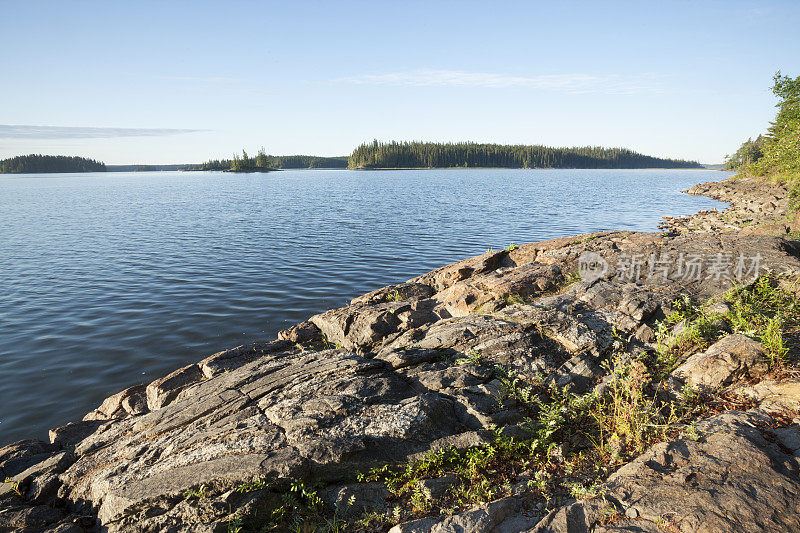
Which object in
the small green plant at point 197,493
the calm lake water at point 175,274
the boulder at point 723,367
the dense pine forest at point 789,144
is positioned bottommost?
the calm lake water at point 175,274

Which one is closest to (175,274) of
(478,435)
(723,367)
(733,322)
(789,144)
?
(478,435)

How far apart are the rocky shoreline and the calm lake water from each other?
331 centimetres

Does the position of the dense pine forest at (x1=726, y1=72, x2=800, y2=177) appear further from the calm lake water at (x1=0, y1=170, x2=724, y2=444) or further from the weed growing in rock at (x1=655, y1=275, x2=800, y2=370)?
the weed growing in rock at (x1=655, y1=275, x2=800, y2=370)

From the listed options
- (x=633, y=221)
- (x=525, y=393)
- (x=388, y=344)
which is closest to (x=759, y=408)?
(x=525, y=393)

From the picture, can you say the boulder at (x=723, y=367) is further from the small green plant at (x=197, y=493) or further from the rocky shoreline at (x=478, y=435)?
the small green plant at (x=197, y=493)

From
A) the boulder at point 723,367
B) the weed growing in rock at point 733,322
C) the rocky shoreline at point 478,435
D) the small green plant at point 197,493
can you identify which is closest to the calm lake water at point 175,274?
the rocky shoreline at point 478,435

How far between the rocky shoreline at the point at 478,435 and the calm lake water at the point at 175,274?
3.31 meters

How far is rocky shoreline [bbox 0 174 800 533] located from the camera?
5738mm

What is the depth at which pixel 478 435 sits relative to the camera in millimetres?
7281

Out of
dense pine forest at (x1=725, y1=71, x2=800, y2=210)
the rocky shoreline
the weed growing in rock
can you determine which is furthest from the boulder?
dense pine forest at (x1=725, y1=71, x2=800, y2=210)

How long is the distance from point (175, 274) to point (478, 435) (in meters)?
23.5

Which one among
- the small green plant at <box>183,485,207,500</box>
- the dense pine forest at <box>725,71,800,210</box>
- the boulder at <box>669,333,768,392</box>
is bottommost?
the small green plant at <box>183,485,207,500</box>

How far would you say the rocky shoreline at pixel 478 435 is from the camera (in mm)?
5738

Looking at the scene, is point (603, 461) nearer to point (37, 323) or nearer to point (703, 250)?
point (703, 250)
